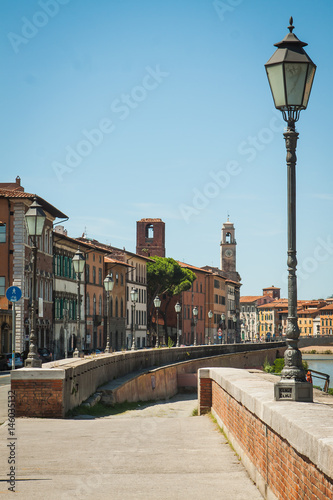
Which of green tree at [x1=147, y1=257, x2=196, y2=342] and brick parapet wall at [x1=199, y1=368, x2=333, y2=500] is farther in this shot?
green tree at [x1=147, y1=257, x2=196, y2=342]

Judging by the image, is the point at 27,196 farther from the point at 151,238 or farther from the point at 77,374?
the point at 151,238

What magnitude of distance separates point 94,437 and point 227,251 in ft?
514

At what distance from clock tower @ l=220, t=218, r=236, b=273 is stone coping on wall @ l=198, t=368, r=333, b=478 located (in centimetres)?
15736

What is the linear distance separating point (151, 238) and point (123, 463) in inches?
4498

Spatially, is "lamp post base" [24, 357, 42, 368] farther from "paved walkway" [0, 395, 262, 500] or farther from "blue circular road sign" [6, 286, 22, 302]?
"blue circular road sign" [6, 286, 22, 302]

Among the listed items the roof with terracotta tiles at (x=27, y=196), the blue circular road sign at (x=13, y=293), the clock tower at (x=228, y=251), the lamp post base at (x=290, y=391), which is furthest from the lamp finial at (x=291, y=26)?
the clock tower at (x=228, y=251)

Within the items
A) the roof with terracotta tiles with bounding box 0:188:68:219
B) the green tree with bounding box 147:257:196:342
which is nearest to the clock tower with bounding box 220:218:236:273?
the green tree with bounding box 147:257:196:342

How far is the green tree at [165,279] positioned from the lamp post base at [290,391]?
3405 inches

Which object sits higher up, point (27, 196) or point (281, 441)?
point (27, 196)

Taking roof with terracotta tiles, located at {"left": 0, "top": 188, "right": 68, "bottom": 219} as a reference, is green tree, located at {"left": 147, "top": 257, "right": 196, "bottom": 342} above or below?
below

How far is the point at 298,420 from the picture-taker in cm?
625

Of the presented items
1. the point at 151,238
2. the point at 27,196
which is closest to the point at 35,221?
the point at 27,196

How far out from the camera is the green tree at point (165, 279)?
95625 mm

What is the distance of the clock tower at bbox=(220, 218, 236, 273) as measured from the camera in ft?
549
